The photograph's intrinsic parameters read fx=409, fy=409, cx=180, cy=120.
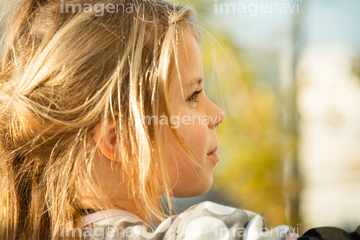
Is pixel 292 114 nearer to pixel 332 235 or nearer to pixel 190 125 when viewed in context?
pixel 190 125

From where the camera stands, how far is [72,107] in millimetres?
664

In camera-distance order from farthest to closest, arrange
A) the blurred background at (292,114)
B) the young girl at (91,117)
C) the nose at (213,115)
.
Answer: the blurred background at (292,114)
the nose at (213,115)
the young girl at (91,117)

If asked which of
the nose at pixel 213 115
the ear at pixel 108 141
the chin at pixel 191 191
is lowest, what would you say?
the chin at pixel 191 191

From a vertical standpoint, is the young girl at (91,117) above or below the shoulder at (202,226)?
above

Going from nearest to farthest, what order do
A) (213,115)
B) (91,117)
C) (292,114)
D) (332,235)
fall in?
(332,235), (91,117), (213,115), (292,114)

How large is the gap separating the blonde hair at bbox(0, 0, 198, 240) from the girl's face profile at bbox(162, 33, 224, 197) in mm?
23

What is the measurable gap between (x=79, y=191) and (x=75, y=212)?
0.12 ft

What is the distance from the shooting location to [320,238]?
50 centimetres

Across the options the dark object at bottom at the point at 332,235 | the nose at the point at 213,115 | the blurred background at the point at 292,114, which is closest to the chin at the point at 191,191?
the nose at the point at 213,115

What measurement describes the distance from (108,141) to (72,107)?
0.08 meters

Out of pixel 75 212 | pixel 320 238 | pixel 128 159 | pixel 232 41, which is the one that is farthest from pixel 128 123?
pixel 232 41

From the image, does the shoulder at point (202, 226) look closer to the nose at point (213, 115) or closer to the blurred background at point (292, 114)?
the nose at point (213, 115)

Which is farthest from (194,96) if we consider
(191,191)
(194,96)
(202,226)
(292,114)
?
(292,114)

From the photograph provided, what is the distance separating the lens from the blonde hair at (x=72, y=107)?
66cm
